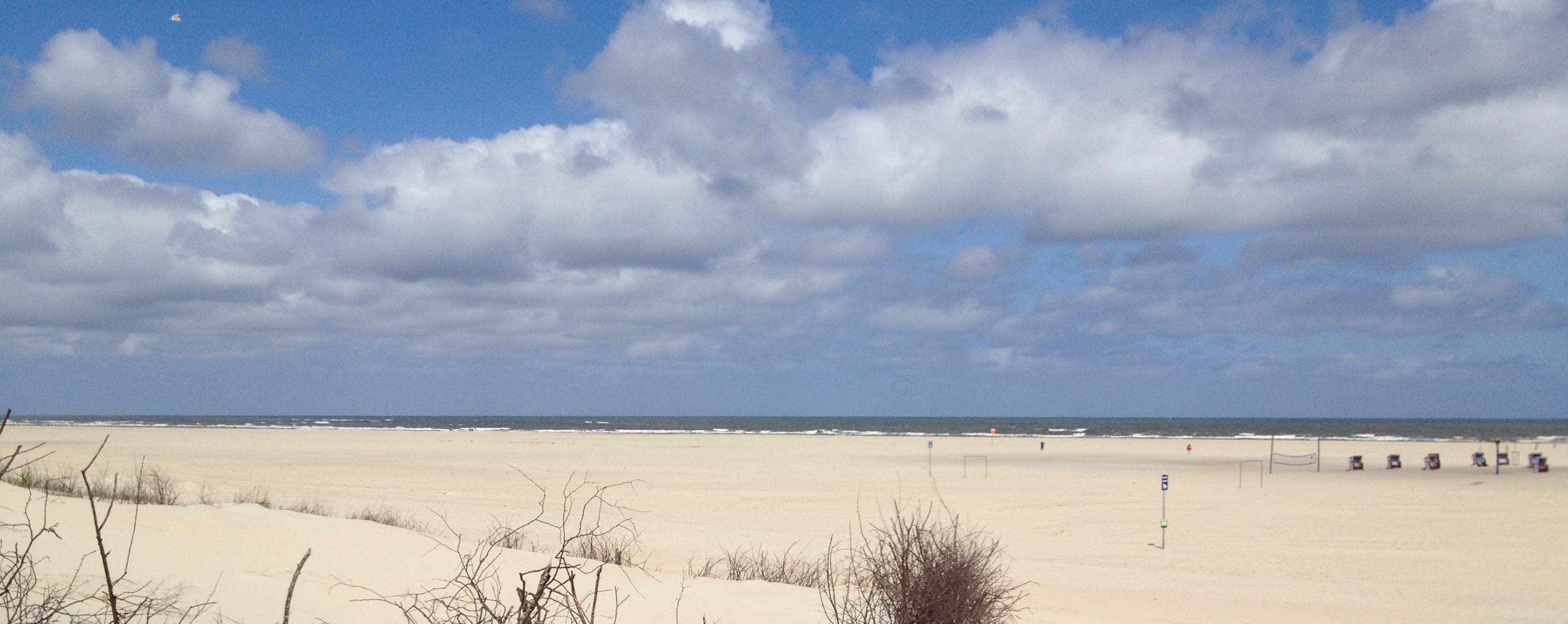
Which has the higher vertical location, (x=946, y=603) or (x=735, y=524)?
(x=946, y=603)

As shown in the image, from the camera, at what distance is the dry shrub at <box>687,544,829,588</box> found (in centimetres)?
1289

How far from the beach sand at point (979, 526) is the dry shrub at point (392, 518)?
0.93 metres

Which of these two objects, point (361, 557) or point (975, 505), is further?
point (975, 505)

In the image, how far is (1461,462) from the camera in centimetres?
4706

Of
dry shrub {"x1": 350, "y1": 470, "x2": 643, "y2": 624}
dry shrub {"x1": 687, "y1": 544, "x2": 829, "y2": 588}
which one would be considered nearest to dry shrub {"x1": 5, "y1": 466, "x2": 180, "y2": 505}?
dry shrub {"x1": 350, "y1": 470, "x2": 643, "y2": 624}

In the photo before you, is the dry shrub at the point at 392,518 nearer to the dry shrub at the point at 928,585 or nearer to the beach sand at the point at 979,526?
the beach sand at the point at 979,526

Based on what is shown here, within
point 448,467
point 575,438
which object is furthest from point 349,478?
point 575,438

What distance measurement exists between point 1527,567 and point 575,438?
66.4 m

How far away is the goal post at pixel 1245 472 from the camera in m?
33.8

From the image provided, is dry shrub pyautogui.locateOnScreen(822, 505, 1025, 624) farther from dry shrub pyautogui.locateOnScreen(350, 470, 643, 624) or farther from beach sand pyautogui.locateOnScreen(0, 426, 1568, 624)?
beach sand pyautogui.locateOnScreen(0, 426, 1568, 624)

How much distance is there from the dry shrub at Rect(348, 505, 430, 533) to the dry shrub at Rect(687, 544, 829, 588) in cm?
486

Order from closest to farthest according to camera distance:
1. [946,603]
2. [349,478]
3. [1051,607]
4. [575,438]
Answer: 1. [946,603]
2. [1051,607]
3. [349,478]
4. [575,438]

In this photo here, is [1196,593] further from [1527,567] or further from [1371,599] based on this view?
[1527,567]

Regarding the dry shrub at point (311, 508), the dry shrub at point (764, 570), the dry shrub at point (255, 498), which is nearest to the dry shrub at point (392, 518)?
the dry shrub at point (311, 508)
